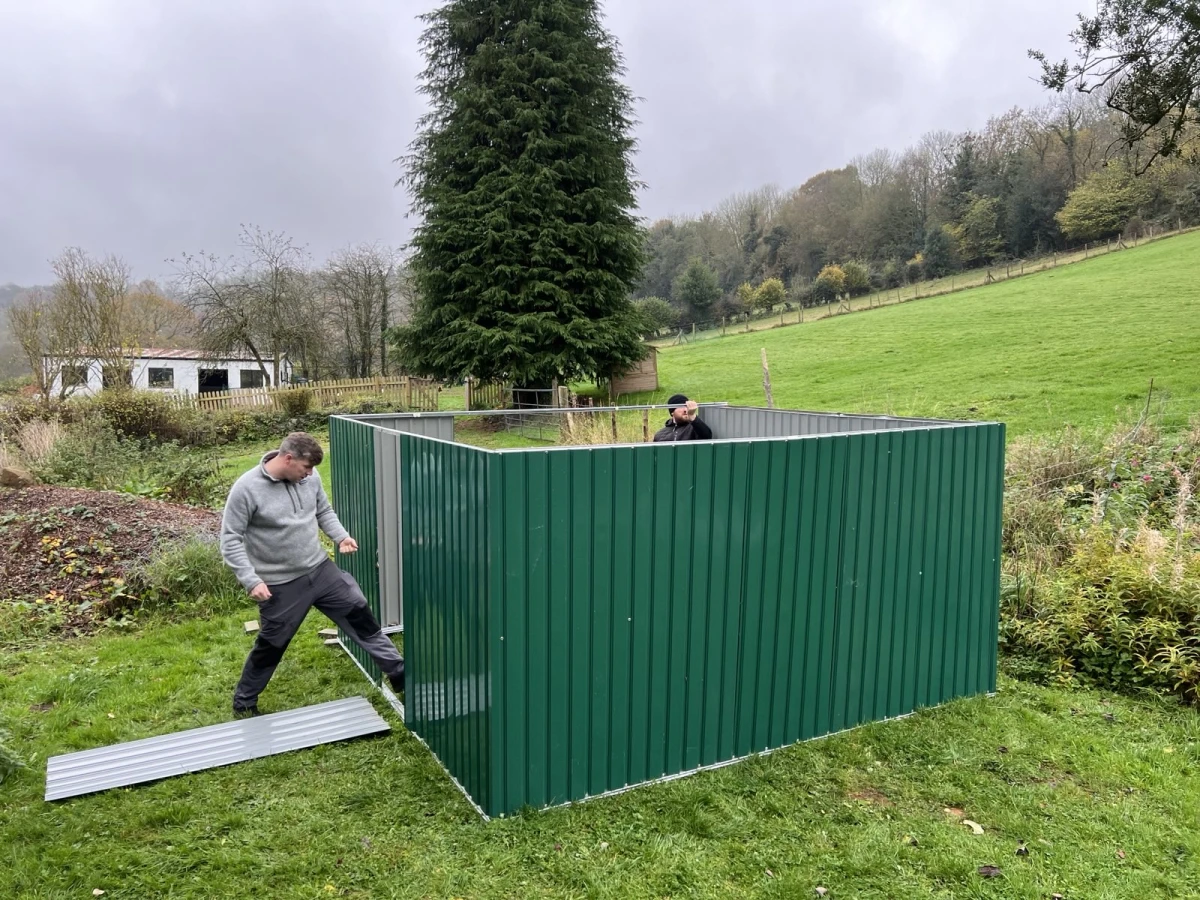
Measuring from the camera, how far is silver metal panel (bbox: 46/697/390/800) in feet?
11.6

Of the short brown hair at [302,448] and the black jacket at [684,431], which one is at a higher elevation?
the short brown hair at [302,448]

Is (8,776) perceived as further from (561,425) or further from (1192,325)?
(1192,325)

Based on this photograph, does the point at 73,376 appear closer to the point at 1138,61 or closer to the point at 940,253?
the point at 1138,61

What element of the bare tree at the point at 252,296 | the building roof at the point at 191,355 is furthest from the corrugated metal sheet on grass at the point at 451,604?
the building roof at the point at 191,355

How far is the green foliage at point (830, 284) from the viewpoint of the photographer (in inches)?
1567

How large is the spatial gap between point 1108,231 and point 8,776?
43609mm

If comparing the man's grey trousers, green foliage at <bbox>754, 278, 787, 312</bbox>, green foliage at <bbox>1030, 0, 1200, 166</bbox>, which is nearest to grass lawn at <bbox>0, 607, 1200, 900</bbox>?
the man's grey trousers

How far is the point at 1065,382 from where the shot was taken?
49.7ft

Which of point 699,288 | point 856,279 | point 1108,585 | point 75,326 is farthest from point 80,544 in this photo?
point 856,279

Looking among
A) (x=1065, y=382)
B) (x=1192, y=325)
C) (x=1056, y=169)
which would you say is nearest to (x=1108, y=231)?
(x=1056, y=169)

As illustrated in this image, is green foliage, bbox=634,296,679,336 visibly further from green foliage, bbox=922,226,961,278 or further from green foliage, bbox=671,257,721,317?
green foliage, bbox=922,226,961,278

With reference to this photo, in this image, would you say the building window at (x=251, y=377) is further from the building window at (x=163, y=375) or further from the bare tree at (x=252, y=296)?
the bare tree at (x=252, y=296)

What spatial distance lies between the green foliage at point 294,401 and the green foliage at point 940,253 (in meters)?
32.8

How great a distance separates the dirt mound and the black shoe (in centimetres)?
298
